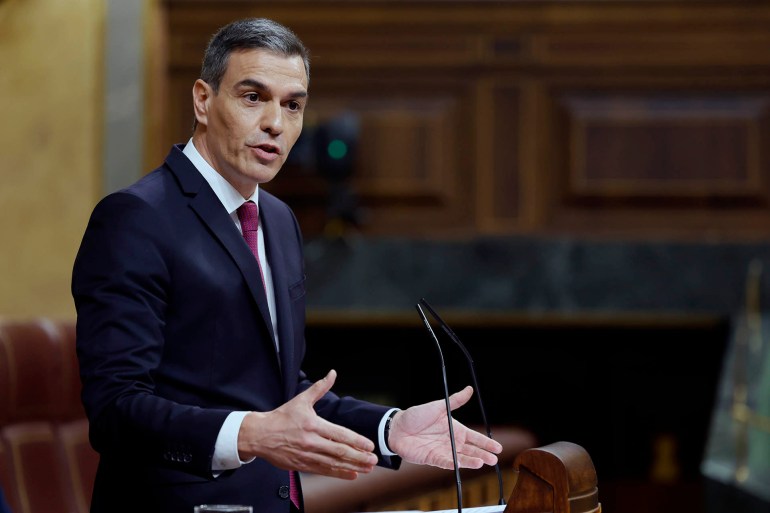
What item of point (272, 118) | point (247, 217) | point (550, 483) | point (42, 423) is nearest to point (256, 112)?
point (272, 118)

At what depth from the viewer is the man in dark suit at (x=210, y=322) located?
1.25 metres

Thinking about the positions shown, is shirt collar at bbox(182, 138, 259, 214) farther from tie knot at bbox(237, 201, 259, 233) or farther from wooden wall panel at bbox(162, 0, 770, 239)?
wooden wall panel at bbox(162, 0, 770, 239)

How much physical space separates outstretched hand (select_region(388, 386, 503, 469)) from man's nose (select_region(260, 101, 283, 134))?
15.0 inches

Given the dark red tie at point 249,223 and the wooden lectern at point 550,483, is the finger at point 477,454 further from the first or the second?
the dark red tie at point 249,223

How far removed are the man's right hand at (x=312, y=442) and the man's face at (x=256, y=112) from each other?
38 cm

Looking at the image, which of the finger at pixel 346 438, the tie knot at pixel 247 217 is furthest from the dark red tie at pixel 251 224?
the finger at pixel 346 438

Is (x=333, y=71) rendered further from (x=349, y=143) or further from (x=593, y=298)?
(x=593, y=298)

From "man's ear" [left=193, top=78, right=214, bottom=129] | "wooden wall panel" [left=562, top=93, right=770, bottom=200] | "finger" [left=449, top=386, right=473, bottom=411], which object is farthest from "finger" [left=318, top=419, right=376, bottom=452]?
"wooden wall panel" [left=562, top=93, right=770, bottom=200]

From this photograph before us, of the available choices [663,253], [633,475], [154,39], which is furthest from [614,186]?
[154,39]

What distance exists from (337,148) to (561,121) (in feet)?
2.49

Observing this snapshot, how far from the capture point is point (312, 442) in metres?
1.13

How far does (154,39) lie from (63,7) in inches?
12.5

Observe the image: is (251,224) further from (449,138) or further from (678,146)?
(678,146)

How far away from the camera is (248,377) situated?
55.3 inches
